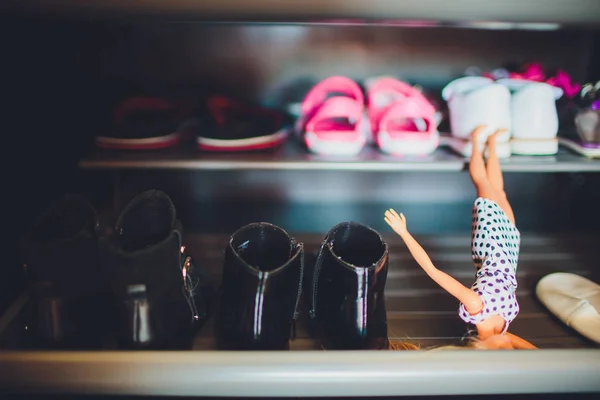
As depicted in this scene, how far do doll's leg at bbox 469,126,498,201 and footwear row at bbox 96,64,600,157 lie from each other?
0.03 metres

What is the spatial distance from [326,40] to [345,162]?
394mm

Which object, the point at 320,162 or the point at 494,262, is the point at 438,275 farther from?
the point at 320,162

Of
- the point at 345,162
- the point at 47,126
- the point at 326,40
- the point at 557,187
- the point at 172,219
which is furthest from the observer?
the point at 557,187

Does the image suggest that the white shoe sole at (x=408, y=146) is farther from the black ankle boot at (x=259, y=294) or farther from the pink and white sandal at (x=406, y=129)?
the black ankle boot at (x=259, y=294)

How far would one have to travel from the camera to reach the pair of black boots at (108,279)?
67 centimetres

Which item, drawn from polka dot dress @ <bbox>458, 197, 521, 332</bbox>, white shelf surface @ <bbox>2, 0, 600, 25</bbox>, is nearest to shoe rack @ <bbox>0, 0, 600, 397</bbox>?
white shelf surface @ <bbox>2, 0, 600, 25</bbox>

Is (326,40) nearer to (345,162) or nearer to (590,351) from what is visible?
(345,162)

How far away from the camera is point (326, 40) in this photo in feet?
3.73

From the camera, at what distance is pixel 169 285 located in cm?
71

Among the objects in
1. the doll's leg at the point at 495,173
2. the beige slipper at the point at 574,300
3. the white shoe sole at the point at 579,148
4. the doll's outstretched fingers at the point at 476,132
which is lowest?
the beige slipper at the point at 574,300

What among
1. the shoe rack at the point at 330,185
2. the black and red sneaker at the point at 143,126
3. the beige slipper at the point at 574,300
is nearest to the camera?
the shoe rack at the point at 330,185

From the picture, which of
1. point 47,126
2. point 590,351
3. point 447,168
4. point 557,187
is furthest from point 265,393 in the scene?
point 557,187

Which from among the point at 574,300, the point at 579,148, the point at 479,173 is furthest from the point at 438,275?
the point at 579,148

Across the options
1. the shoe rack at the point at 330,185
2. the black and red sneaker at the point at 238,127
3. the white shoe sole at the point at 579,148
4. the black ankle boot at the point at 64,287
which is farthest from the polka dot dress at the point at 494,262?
the black ankle boot at the point at 64,287
